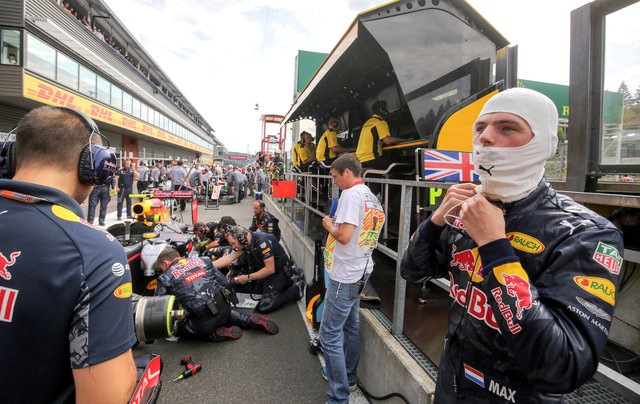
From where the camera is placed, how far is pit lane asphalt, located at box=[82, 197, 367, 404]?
283 cm

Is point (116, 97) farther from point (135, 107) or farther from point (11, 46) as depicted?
point (11, 46)

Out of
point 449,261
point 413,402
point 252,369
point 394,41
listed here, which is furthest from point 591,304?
point 394,41

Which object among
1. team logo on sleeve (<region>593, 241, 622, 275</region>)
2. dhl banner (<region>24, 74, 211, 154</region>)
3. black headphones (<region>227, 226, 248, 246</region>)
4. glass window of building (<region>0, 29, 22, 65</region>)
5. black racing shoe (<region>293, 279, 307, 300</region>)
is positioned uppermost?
glass window of building (<region>0, 29, 22, 65</region>)

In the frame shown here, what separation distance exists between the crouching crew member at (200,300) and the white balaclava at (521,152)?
3.43m

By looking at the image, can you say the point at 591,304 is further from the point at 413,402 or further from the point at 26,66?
the point at 26,66

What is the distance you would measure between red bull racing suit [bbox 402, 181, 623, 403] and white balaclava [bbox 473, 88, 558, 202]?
0.25 feet

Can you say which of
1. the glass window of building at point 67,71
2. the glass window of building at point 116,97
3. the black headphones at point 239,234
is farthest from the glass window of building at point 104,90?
the black headphones at point 239,234

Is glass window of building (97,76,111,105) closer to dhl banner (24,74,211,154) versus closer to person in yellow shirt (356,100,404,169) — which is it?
dhl banner (24,74,211,154)

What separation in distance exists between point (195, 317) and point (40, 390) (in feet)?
9.17

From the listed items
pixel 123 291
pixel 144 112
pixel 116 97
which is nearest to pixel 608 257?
pixel 123 291

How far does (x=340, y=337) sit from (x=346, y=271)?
529 millimetres

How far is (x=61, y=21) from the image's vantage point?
1688 centimetres

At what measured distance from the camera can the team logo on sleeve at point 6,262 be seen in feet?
3.21

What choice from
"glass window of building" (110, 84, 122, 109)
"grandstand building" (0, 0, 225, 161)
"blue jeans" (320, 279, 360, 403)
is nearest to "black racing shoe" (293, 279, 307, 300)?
"blue jeans" (320, 279, 360, 403)
